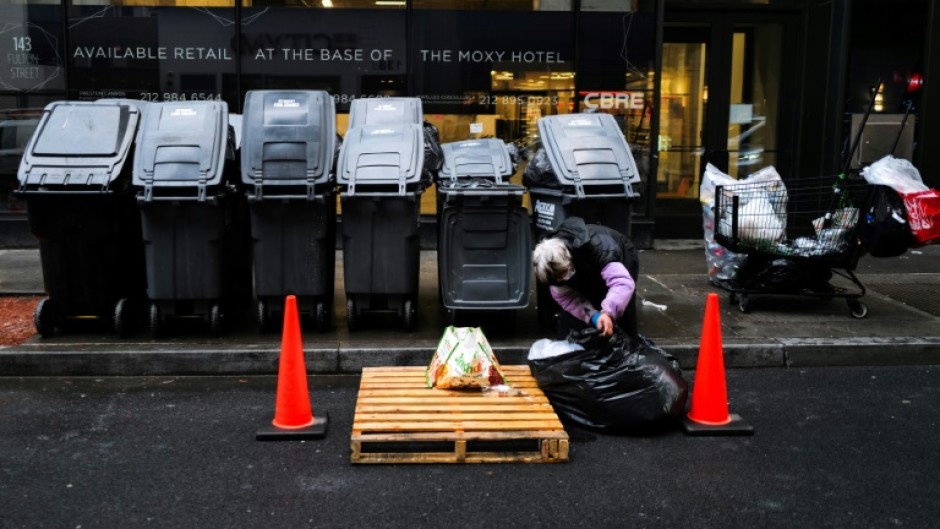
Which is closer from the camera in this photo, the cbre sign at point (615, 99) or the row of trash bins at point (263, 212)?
the row of trash bins at point (263, 212)

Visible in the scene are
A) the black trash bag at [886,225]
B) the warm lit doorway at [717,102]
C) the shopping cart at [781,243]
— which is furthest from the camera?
the warm lit doorway at [717,102]

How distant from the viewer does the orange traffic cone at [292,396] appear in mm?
5141

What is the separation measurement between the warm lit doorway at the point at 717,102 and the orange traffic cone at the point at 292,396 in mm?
7234

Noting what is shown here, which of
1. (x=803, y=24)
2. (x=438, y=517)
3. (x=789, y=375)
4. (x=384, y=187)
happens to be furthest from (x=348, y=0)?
(x=438, y=517)

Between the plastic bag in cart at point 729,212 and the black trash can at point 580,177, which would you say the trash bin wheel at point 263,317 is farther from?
the plastic bag in cart at point 729,212

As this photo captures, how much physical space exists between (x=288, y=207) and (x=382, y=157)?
791 mm

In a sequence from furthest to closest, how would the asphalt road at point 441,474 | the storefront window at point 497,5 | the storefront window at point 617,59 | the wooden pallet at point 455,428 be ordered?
the storefront window at point 617,59 → the storefront window at point 497,5 → the wooden pallet at point 455,428 → the asphalt road at point 441,474

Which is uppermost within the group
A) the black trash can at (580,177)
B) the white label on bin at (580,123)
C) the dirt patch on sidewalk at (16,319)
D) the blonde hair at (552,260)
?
the white label on bin at (580,123)

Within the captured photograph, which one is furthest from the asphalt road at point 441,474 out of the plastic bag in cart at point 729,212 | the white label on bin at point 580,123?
the white label on bin at point 580,123

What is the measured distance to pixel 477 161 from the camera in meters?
7.18

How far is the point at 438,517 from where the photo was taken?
4121mm

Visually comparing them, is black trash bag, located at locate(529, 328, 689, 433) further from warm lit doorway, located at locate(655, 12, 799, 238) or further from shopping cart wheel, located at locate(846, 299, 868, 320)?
warm lit doorway, located at locate(655, 12, 799, 238)

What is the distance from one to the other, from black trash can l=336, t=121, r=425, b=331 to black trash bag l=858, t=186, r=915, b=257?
12.0ft

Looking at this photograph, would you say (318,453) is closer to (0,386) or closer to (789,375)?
(0,386)
